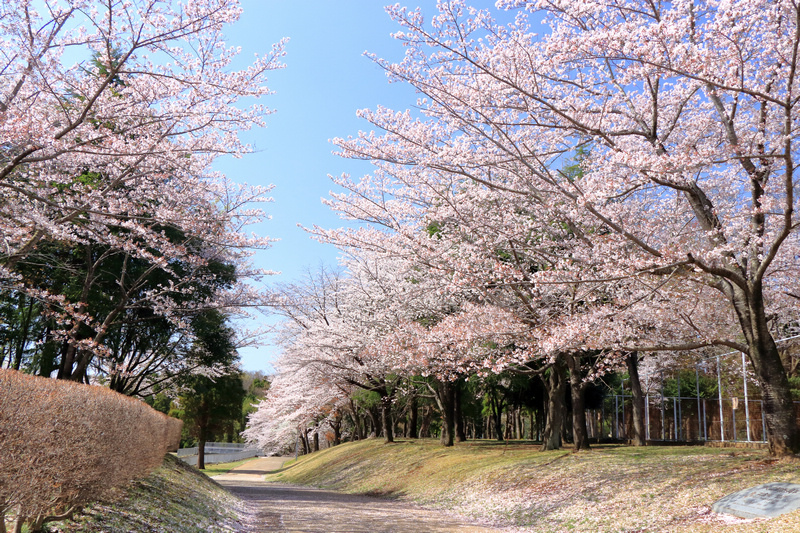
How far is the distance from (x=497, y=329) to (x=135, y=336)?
14390mm

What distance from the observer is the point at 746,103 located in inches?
407

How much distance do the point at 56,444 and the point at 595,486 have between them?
378 inches

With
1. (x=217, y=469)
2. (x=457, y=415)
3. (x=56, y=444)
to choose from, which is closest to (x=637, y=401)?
(x=457, y=415)

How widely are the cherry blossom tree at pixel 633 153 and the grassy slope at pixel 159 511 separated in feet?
21.3

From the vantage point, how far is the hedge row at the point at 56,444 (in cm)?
471

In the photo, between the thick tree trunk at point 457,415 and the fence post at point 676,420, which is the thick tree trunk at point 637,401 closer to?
the fence post at point 676,420

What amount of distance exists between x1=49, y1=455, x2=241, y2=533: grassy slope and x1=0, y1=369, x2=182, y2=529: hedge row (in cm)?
30

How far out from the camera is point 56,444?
5.41 m

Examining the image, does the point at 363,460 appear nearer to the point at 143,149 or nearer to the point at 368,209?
the point at 368,209

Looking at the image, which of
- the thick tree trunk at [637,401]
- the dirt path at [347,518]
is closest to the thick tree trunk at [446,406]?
the thick tree trunk at [637,401]

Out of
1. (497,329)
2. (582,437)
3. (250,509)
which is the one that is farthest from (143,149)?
(582,437)

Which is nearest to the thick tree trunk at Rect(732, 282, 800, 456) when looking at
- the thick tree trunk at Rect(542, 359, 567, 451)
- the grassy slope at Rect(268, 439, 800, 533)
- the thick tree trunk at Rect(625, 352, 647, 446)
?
the grassy slope at Rect(268, 439, 800, 533)

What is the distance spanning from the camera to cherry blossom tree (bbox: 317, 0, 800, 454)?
300 inches

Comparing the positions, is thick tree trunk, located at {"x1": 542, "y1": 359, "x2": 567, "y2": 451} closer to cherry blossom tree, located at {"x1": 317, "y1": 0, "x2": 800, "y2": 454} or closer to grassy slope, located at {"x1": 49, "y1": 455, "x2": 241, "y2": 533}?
cherry blossom tree, located at {"x1": 317, "y1": 0, "x2": 800, "y2": 454}
